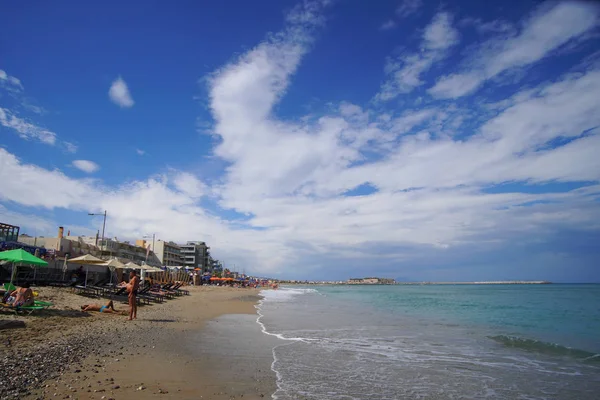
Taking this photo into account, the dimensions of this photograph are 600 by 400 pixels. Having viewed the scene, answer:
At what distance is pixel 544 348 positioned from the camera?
1347 centimetres

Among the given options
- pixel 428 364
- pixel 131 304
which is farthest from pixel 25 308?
pixel 428 364

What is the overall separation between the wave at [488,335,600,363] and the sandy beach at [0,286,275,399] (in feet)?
32.6

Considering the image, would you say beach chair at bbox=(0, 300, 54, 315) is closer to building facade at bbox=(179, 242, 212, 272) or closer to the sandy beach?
the sandy beach

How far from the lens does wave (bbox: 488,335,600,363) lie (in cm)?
1200

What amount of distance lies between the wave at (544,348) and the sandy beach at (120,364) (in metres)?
9.93

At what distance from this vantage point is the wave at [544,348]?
39.4ft

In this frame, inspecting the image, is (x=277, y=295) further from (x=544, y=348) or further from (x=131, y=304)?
(x=544, y=348)

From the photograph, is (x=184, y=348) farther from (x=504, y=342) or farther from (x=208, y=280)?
(x=208, y=280)

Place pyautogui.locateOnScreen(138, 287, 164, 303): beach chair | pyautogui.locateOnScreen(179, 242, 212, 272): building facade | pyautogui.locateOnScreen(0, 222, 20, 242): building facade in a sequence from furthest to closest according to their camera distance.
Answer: pyautogui.locateOnScreen(179, 242, 212, 272): building facade, pyautogui.locateOnScreen(0, 222, 20, 242): building facade, pyautogui.locateOnScreen(138, 287, 164, 303): beach chair

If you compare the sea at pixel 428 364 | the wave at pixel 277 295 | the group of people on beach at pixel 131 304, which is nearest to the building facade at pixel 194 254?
the wave at pixel 277 295

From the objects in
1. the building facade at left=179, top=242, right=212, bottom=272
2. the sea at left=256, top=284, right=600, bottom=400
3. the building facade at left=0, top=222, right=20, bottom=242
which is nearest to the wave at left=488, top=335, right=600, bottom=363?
the sea at left=256, top=284, right=600, bottom=400

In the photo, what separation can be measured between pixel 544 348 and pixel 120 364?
1417 centimetres

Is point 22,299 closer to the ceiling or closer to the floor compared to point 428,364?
closer to the ceiling

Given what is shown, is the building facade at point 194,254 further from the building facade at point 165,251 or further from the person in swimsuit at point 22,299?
the person in swimsuit at point 22,299
